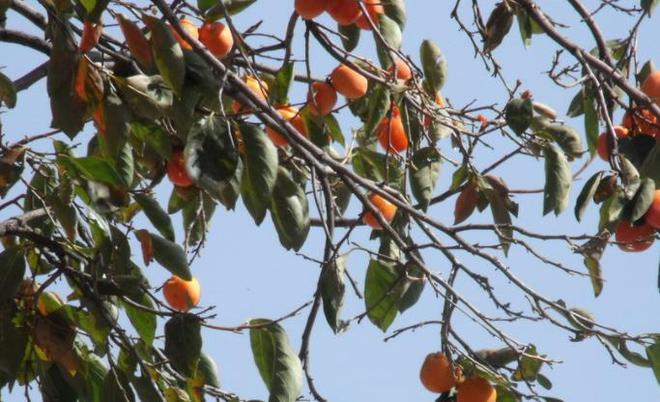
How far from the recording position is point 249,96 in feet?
6.34

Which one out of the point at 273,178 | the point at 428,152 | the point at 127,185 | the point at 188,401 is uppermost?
the point at 428,152

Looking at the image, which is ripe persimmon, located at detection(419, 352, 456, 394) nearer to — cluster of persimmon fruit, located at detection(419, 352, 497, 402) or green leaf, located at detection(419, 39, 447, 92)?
cluster of persimmon fruit, located at detection(419, 352, 497, 402)

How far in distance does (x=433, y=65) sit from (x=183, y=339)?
2.48 ft

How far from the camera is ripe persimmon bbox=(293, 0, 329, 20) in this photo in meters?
1.93

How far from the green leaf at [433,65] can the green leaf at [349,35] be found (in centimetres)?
20

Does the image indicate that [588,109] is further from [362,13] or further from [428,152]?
[362,13]

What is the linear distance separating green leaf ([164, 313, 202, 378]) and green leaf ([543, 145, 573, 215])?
589 millimetres

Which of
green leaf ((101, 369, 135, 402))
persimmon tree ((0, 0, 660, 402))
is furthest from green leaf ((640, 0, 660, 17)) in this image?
green leaf ((101, 369, 135, 402))

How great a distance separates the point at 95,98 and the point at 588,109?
92 centimetres

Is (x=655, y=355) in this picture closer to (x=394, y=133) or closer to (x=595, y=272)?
(x=595, y=272)

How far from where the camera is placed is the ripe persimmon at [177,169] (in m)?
2.18

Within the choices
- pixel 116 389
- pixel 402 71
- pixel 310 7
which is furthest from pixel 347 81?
pixel 116 389

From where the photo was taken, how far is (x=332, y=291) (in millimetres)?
2082

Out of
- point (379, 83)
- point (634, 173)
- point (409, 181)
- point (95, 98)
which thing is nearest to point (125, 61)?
point (95, 98)
